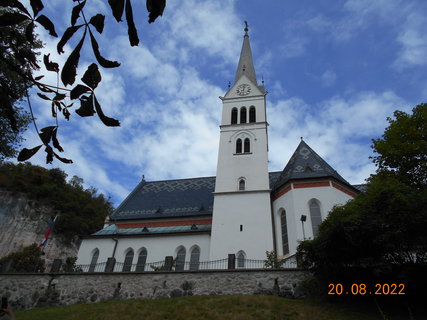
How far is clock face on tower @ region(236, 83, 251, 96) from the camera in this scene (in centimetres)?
2903

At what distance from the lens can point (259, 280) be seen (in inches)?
609

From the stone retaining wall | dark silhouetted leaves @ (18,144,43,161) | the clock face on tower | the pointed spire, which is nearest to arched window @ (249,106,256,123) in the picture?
the clock face on tower

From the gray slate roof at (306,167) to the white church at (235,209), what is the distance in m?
0.06

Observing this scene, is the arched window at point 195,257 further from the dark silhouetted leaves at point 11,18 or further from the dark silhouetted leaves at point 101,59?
the dark silhouetted leaves at point 11,18

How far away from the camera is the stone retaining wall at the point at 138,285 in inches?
603

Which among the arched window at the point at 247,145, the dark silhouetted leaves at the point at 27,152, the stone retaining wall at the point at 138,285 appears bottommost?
the dark silhouetted leaves at the point at 27,152

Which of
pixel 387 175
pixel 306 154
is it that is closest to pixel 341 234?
pixel 387 175

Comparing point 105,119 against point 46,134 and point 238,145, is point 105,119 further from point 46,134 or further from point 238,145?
point 238,145

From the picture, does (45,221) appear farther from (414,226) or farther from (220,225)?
(414,226)

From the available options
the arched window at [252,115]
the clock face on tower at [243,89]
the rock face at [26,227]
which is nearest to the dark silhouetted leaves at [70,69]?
the arched window at [252,115]

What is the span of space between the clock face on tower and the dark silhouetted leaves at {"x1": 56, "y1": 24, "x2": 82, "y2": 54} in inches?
1090

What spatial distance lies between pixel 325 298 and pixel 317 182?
848 cm

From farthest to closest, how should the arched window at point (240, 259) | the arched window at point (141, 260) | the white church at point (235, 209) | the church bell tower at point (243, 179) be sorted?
the arched window at point (141, 260)
the church bell tower at point (243, 179)
the white church at point (235, 209)
the arched window at point (240, 259)

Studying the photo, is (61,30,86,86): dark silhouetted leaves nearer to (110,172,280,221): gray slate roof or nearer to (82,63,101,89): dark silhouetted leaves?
(82,63,101,89): dark silhouetted leaves
